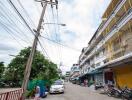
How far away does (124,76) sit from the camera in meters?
24.8

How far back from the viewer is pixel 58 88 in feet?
85.7

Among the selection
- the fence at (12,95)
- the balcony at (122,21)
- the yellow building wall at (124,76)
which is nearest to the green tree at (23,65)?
the yellow building wall at (124,76)

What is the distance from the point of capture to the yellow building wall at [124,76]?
22.9 meters

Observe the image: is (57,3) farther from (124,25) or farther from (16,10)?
(124,25)

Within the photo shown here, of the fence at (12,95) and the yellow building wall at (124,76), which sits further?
the yellow building wall at (124,76)

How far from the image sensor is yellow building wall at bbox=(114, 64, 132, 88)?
22.9 metres

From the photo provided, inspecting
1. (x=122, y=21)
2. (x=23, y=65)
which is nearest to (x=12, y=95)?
(x=122, y=21)

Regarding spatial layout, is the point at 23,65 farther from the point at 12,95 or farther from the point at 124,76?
the point at 12,95

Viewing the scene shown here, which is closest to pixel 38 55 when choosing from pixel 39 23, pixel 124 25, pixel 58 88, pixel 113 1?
pixel 58 88

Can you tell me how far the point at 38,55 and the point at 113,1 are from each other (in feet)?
76.3

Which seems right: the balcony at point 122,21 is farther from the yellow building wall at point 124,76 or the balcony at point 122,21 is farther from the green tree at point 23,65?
→ the green tree at point 23,65

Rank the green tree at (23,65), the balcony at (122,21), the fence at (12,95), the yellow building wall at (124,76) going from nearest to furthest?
the fence at (12,95)
the balcony at (122,21)
the yellow building wall at (124,76)
the green tree at (23,65)

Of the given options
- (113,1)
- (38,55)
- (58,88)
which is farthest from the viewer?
(38,55)

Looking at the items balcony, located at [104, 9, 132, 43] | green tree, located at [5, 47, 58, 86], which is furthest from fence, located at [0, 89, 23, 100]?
green tree, located at [5, 47, 58, 86]
